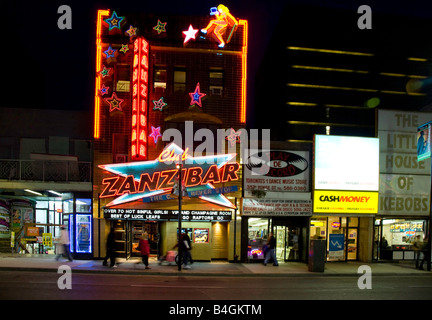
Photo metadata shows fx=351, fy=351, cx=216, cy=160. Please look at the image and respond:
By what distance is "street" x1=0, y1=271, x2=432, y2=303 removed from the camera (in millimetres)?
10188

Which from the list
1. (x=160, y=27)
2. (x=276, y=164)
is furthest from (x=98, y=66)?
(x=276, y=164)

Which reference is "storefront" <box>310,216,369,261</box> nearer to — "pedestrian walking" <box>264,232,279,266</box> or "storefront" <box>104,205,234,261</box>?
"pedestrian walking" <box>264,232,279,266</box>

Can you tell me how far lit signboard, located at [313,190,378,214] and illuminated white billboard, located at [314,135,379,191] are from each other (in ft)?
0.95

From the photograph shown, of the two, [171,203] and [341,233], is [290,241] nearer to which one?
→ [341,233]

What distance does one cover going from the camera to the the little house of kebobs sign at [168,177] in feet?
59.3

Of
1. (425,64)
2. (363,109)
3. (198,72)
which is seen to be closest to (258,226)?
(198,72)

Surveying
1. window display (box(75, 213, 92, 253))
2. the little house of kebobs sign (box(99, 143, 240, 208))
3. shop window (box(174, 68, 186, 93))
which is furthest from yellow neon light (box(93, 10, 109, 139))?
window display (box(75, 213, 92, 253))

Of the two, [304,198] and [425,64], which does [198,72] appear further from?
[425,64]

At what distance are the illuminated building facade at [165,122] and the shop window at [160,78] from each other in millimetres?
56

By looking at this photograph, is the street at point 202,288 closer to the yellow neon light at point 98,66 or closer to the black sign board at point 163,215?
the black sign board at point 163,215

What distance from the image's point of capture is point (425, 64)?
3127 cm

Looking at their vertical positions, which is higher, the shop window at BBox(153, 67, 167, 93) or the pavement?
the shop window at BBox(153, 67, 167, 93)

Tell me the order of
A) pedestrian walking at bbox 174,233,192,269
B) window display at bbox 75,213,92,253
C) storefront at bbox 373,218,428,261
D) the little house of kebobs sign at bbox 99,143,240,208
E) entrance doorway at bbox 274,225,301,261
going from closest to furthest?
pedestrian walking at bbox 174,233,192,269 < the little house of kebobs sign at bbox 99,143,240,208 < window display at bbox 75,213,92,253 < entrance doorway at bbox 274,225,301,261 < storefront at bbox 373,218,428,261

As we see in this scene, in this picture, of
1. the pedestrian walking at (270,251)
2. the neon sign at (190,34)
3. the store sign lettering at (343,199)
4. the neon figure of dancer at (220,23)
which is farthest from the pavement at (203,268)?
the neon sign at (190,34)
